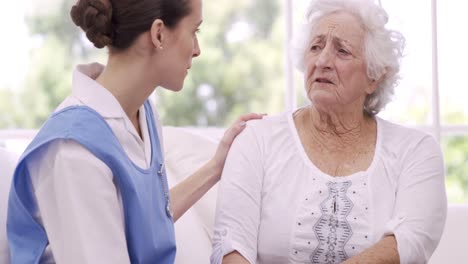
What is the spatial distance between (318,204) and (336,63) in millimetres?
404

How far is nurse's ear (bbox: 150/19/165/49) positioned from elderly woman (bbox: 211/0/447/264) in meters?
0.62

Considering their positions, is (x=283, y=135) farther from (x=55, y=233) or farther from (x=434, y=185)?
(x=55, y=233)

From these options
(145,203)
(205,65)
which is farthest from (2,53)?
(145,203)

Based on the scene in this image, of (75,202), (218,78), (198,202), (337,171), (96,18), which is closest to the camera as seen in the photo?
(75,202)

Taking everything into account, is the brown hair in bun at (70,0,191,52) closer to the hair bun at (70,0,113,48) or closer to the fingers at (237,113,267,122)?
the hair bun at (70,0,113,48)

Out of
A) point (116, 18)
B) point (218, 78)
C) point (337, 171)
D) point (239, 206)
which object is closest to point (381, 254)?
point (337, 171)

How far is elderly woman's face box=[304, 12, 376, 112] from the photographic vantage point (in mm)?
2480

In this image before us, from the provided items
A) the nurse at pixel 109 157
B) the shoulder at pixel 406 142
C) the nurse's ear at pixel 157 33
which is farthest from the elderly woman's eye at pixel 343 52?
the nurse's ear at pixel 157 33

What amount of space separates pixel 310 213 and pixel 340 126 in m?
0.29

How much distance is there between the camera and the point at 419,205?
7.77 feet

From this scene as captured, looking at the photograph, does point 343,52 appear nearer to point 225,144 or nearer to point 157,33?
point 225,144

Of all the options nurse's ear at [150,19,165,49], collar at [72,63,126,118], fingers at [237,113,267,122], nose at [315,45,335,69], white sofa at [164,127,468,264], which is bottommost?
white sofa at [164,127,468,264]

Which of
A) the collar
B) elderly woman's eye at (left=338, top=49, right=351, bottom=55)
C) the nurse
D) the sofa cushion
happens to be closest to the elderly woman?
elderly woman's eye at (left=338, top=49, right=351, bottom=55)

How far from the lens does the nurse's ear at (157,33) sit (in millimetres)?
1834
